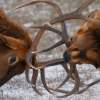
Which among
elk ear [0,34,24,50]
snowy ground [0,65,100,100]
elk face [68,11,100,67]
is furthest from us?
snowy ground [0,65,100,100]

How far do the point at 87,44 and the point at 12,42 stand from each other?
357mm

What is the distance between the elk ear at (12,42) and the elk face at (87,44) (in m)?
0.26

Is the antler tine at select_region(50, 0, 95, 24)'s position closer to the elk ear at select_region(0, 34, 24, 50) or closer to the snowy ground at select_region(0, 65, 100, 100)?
the elk ear at select_region(0, 34, 24, 50)

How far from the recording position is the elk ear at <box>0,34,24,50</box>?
224 cm

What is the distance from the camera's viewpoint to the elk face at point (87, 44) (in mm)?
2059

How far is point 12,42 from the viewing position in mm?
2258

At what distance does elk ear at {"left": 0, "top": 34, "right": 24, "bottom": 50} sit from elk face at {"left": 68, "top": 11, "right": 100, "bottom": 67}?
0.86ft

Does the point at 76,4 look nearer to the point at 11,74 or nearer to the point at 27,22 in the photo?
the point at 27,22

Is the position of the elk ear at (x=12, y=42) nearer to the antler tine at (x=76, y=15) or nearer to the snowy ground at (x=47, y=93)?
the antler tine at (x=76, y=15)

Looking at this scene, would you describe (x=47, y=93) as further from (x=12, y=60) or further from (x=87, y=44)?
(x=87, y=44)

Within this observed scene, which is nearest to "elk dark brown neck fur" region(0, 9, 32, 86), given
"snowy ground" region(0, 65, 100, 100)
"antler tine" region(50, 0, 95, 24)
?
"antler tine" region(50, 0, 95, 24)

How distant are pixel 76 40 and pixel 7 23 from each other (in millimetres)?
343

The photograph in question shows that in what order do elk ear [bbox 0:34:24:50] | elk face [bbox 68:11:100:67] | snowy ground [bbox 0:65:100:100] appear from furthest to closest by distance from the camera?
snowy ground [bbox 0:65:100:100] → elk ear [bbox 0:34:24:50] → elk face [bbox 68:11:100:67]

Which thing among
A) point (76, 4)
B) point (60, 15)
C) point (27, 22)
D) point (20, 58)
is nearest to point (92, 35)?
point (60, 15)
